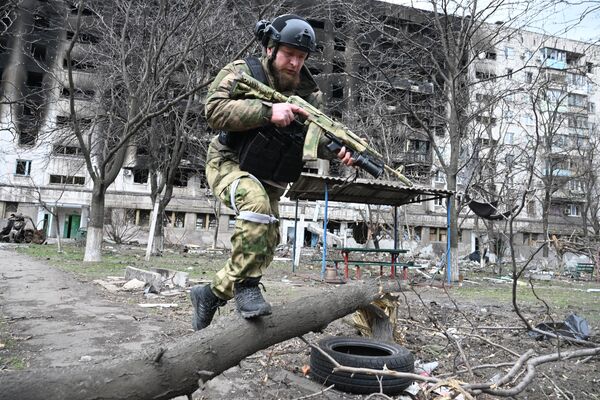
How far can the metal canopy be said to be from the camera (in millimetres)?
10945

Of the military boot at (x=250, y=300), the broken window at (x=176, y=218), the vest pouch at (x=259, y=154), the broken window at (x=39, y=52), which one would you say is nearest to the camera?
the military boot at (x=250, y=300)

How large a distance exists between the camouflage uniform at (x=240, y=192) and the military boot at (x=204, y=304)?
0.33 feet

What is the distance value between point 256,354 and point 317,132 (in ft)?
7.04

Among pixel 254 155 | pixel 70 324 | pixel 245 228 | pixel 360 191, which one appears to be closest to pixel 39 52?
pixel 360 191

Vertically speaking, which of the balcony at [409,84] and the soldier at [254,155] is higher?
the balcony at [409,84]

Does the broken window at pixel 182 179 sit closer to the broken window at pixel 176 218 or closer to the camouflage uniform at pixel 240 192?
the broken window at pixel 176 218

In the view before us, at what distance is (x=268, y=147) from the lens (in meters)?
2.73

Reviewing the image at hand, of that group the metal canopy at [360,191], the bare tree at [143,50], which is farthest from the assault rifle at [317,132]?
the bare tree at [143,50]

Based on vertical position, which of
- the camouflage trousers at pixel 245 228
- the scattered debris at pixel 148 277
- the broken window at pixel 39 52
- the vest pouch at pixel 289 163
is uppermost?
the broken window at pixel 39 52

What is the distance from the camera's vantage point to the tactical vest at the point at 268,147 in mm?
2717

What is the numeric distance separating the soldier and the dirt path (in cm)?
86

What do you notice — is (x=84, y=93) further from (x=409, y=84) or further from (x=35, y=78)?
(x=35, y=78)

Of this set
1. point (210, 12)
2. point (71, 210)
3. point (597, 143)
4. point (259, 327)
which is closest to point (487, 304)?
point (259, 327)

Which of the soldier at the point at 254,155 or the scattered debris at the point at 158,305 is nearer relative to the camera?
the soldier at the point at 254,155
